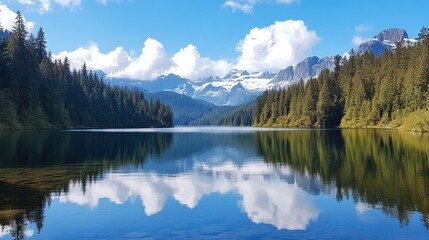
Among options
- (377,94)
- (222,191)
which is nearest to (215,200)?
(222,191)

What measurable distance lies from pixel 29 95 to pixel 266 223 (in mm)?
122759

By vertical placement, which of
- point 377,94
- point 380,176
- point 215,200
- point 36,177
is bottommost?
point 215,200

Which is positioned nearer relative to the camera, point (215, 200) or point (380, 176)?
point (215, 200)

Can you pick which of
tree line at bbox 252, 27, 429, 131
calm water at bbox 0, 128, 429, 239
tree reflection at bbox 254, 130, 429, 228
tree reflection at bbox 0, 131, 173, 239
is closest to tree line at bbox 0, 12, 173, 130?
tree reflection at bbox 0, 131, 173, 239

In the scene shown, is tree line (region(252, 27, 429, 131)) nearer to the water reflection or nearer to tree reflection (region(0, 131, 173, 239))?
the water reflection

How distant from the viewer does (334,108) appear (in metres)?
183

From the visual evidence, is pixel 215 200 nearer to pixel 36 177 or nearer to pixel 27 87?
pixel 36 177

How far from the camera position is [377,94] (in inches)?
5960

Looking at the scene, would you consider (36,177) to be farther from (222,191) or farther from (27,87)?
(27,87)

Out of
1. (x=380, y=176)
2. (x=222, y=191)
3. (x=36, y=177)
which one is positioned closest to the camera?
(x=222, y=191)

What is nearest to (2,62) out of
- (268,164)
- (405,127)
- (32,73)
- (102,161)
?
(32,73)

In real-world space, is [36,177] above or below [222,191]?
above

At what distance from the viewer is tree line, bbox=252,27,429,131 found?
403 feet

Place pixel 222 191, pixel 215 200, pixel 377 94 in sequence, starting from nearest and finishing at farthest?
pixel 215 200 < pixel 222 191 < pixel 377 94
